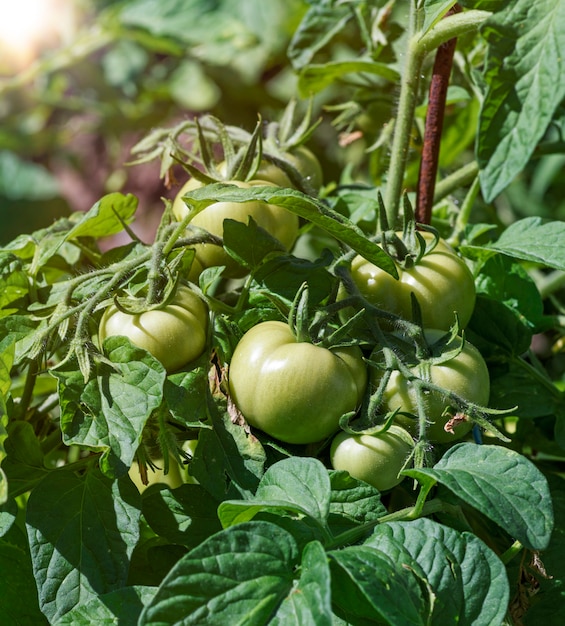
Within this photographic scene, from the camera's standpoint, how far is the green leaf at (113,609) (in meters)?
0.51

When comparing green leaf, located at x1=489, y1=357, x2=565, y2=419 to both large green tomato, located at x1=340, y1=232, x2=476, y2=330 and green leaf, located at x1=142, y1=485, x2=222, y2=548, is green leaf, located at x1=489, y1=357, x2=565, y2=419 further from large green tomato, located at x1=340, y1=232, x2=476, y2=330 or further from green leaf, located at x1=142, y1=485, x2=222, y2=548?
green leaf, located at x1=142, y1=485, x2=222, y2=548

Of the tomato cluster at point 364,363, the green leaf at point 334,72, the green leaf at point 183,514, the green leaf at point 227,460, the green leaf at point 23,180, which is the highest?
the green leaf at point 334,72

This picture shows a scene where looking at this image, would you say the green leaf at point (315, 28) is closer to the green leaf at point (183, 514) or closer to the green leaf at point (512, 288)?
the green leaf at point (512, 288)

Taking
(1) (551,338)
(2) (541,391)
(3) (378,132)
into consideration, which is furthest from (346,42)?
(2) (541,391)

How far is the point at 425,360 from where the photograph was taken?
0.57m

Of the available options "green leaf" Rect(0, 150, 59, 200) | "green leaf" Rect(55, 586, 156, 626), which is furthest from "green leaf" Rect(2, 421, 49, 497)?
"green leaf" Rect(0, 150, 59, 200)

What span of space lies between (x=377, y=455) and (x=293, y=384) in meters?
0.07

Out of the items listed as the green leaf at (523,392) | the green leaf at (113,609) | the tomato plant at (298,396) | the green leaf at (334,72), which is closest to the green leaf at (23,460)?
the tomato plant at (298,396)

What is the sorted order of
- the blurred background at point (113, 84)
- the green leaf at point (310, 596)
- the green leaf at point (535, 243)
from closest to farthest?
the green leaf at point (310, 596) < the green leaf at point (535, 243) < the blurred background at point (113, 84)

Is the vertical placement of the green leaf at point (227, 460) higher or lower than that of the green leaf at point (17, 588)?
higher

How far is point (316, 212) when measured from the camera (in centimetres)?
55

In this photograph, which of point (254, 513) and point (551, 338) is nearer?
point (254, 513)

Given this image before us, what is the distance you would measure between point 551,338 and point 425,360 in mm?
546

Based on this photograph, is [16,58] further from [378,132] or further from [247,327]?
[247,327]
